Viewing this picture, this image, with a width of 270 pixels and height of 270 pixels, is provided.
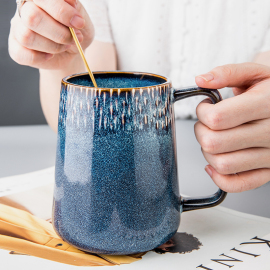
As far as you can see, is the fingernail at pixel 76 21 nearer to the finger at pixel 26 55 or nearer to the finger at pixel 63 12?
the finger at pixel 63 12

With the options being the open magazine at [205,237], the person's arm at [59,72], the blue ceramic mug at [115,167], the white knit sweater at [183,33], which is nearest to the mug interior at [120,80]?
the blue ceramic mug at [115,167]

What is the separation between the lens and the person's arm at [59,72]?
27.8 inches

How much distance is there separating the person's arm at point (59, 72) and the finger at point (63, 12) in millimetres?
273

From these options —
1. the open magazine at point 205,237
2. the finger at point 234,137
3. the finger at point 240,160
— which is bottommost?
the open magazine at point 205,237

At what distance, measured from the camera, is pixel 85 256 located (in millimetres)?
350

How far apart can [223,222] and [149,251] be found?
11 centimetres

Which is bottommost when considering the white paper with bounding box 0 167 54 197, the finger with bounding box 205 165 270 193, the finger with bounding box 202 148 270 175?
the white paper with bounding box 0 167 54 197

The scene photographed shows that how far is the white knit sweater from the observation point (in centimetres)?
89

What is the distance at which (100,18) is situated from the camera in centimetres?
99

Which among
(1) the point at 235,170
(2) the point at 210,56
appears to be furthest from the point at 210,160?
(2) the point at 210,56

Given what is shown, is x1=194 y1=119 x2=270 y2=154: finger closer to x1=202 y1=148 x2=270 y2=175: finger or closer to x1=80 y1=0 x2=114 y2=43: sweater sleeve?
x1=202 y1=148 x2=270 y2=175: finger

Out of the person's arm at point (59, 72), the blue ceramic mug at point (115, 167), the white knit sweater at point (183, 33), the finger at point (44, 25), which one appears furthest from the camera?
the white knit sweater at point (183, 33)

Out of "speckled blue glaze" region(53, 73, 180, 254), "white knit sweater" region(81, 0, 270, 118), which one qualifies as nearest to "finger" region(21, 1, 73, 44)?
"speckled blue glaze" region(53, 73, 180, 254)

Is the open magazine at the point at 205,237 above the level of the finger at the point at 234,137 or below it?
below
